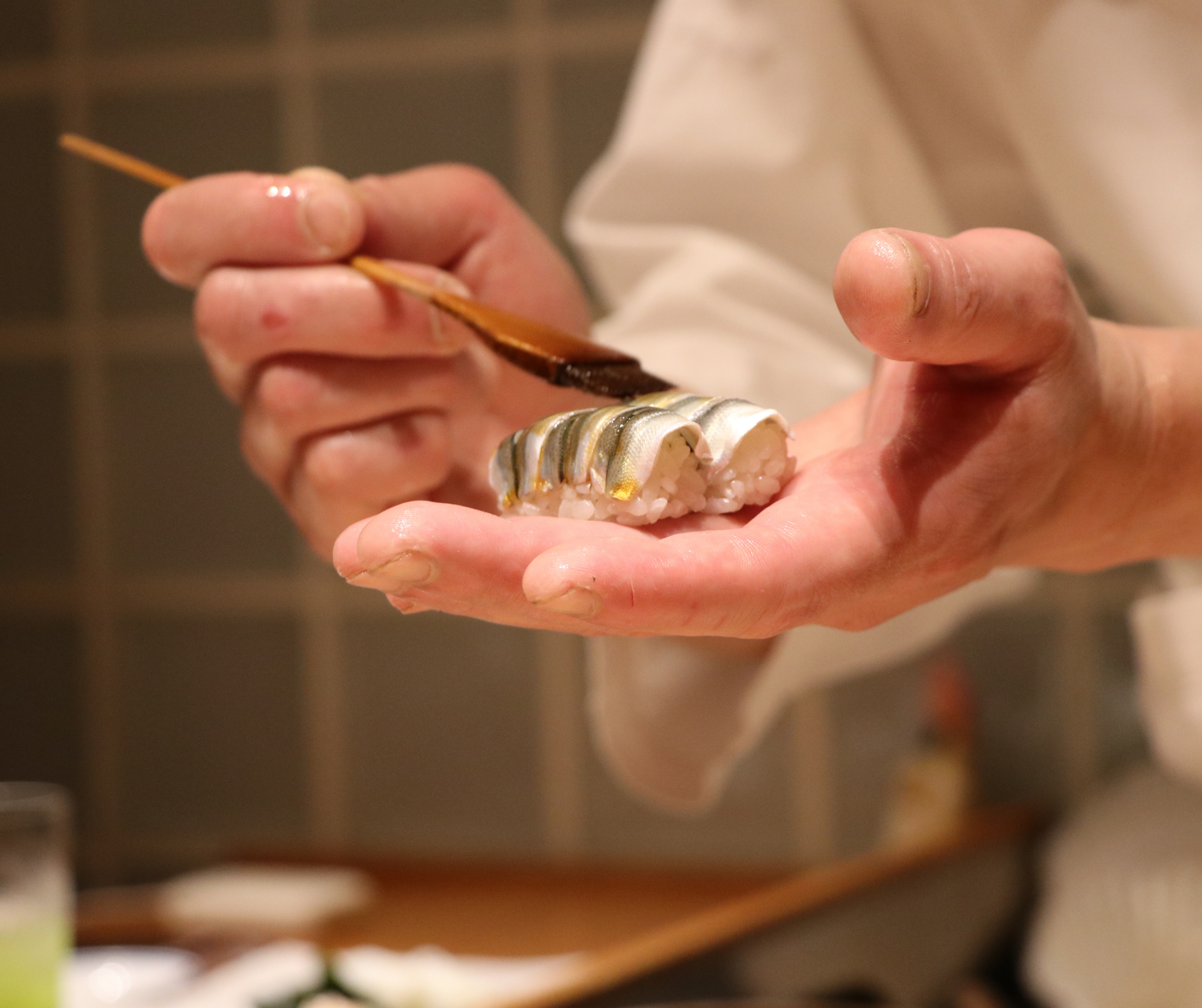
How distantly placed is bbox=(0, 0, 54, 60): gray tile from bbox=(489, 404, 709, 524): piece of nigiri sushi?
221 cm

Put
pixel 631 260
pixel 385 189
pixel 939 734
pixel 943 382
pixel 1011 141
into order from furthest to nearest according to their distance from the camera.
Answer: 1. pixel 939 734
2. pixel 631 260
3. pixel 1011 141
4. pixel 385 189
5. pixel 943 382

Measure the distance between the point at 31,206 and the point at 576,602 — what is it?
7.75 ft

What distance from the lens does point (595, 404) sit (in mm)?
742

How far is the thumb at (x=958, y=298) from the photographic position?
492 millimetres

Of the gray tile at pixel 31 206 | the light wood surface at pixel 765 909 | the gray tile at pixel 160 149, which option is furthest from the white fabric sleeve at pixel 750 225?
the gray tile at pixel 31 206

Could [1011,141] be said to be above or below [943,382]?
above

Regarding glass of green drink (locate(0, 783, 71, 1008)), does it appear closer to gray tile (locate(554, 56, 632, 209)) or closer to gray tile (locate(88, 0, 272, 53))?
gray tile (locate(554, 56, 632, 209))

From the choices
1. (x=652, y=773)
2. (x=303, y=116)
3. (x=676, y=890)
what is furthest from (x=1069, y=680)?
(x=303, y=116)

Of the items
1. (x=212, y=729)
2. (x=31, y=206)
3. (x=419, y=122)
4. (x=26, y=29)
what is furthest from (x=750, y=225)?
(x=26, y=29)

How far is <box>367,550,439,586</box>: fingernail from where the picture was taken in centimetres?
47

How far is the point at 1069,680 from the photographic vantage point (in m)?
2.00

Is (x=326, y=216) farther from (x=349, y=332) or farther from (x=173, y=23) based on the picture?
(x=173, y=23)

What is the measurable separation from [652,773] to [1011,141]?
689mm

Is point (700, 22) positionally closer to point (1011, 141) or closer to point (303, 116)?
point (1011, 141)
